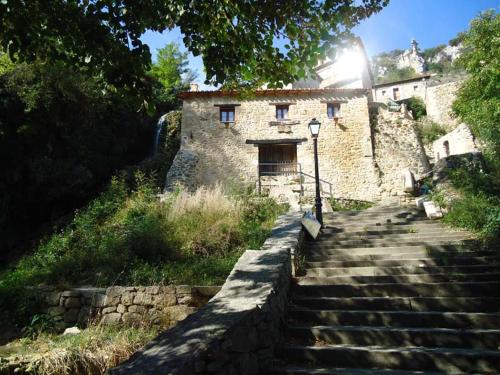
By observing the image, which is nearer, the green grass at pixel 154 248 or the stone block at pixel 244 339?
the stone block at pixel 244 339

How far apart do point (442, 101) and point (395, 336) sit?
96.0ft

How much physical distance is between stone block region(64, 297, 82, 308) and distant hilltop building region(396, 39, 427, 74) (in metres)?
63.2

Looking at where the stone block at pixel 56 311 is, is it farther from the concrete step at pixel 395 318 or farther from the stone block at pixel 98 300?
the concrete step at pixel 395 318

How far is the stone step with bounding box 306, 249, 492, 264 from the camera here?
538 cm

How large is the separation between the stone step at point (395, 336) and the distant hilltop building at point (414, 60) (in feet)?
206

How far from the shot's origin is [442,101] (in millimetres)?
27891

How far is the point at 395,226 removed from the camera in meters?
7.65

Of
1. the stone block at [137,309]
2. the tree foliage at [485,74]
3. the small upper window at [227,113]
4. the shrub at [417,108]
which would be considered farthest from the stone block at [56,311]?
the shrub at [417,108]

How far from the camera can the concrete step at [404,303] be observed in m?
4.07

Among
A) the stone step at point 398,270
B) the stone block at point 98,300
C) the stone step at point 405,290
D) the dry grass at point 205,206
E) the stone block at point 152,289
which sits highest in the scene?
the dry grass at point 205,206

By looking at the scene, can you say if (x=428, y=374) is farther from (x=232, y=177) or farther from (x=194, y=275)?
(x=232, y=177)

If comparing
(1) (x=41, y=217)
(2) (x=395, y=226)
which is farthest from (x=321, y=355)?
(1) (x=41, y=217)

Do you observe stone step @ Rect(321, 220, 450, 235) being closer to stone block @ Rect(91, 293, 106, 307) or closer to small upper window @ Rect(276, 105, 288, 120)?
stone block @ Rect(91, 293, 106, 307)

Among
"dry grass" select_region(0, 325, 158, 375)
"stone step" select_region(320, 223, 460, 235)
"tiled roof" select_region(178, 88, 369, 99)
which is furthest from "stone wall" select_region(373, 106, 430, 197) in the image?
"dry grass" select_region(0, 325, 158, 375)
